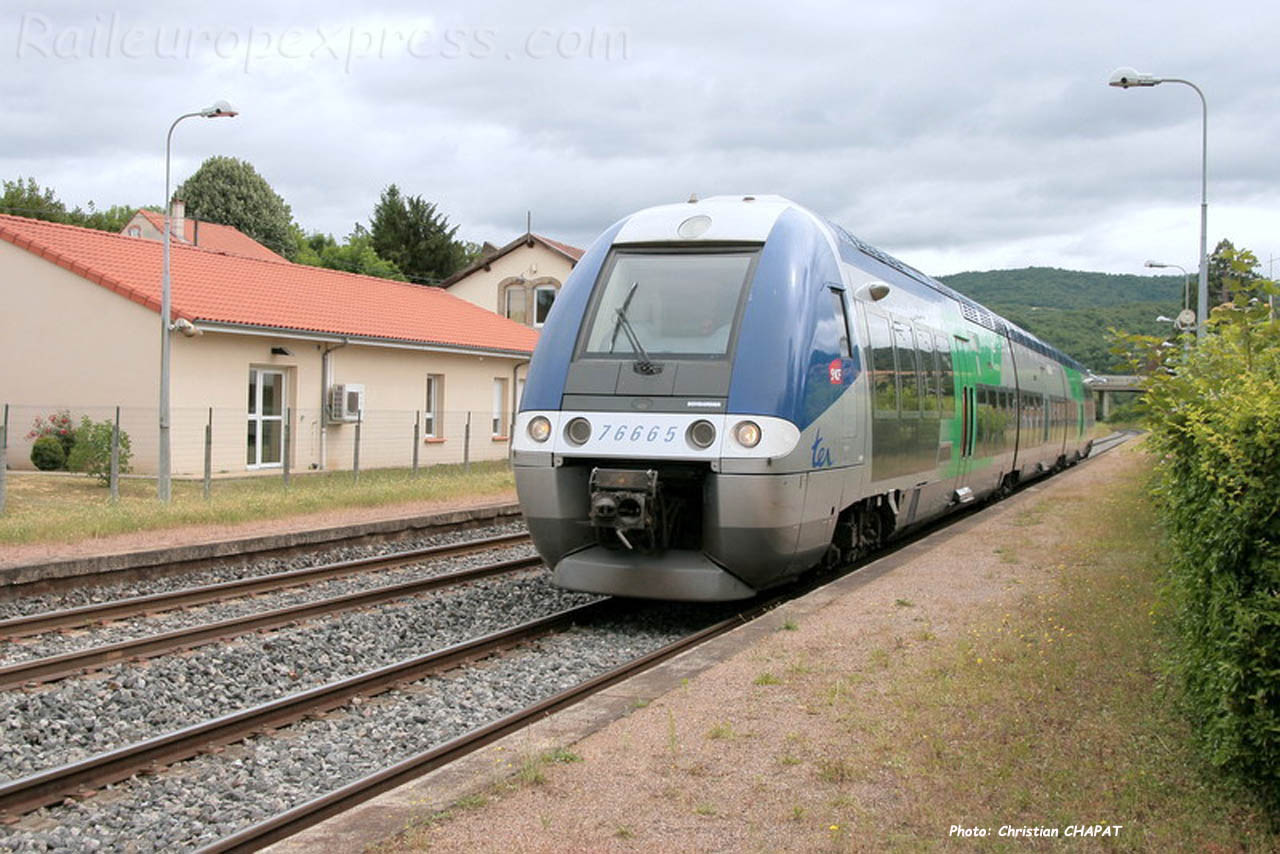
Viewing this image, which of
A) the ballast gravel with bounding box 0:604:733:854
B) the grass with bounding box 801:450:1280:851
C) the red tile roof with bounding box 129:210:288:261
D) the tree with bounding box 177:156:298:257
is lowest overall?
the ballast gravel with bounding box 0:604:733:854

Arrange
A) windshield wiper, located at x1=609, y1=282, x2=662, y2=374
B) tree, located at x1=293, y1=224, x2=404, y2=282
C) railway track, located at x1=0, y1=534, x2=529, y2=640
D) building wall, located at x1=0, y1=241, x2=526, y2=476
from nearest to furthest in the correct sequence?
windshield wiper, located at x1=609, y1=282, x2=662, y2=374 < railway track, located at x1=0, y1=534, x2=529, y2=640 < building wall, located at x1=0, y1=241, x2=526, y2=476 < tree, located at x1=293, y1=224, x2=404, y2=282

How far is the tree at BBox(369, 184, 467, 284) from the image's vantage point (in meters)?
68.6

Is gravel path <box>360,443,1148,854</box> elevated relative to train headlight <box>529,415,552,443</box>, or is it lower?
lower

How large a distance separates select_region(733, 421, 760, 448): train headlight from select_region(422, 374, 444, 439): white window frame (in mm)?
20982

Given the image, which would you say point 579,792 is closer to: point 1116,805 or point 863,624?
point 1116,805

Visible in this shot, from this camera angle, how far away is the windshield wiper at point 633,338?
8672mm

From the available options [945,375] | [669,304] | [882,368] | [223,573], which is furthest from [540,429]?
[945,375]

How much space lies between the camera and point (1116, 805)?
14.6 feet

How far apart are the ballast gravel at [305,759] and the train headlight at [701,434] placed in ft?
5.06

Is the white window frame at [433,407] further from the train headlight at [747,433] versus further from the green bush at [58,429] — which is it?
the train headlight at [747,433]

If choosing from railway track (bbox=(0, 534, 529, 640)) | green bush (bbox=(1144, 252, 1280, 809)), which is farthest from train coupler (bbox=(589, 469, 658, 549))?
railway track (bbox=(0, 534, 529, 640))

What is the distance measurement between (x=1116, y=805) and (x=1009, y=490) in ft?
57.4

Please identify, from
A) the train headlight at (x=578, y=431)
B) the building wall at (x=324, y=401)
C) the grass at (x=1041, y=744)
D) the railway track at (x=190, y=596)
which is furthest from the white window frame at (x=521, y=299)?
the grass at (x=1041, y=744)

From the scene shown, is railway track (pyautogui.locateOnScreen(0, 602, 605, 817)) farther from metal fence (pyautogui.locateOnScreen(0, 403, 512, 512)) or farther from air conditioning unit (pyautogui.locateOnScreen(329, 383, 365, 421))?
air conditioning unit (pyautogui.locateOnScreen(329, 383, 365, 421))
